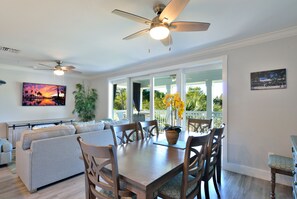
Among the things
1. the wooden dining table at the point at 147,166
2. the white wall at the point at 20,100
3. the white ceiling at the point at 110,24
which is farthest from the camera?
the white wall at the point at 20,100

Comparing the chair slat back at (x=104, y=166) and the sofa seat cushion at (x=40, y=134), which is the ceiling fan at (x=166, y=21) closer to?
the chair slat back at (x=104, y=166)

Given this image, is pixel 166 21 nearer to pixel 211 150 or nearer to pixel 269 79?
pixel 211 150

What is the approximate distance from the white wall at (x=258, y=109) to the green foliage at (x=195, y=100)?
0.82 m

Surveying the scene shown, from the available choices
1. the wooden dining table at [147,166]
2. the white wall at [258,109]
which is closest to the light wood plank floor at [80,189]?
the white wall at [258,109]

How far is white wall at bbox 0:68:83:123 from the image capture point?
4625 mm

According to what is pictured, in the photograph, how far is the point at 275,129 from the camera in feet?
8.43

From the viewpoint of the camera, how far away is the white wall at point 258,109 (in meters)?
2.46

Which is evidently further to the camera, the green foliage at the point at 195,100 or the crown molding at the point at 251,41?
the green foliage at the point at 195,100

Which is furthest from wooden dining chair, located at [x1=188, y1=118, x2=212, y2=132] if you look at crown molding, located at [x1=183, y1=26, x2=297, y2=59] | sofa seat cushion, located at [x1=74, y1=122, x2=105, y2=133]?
sofa seat cushion, located at [x1=74, y1=122, x2=105, y2=133]

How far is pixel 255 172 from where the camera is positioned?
8.92 feet

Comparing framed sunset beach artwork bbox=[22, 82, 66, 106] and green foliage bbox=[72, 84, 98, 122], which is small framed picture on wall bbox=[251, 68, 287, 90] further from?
framed sunset beach artwork bbox=[22, 82, 66, 106]

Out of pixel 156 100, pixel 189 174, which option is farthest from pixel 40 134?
pixel 156 100

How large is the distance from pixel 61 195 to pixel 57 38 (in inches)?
102

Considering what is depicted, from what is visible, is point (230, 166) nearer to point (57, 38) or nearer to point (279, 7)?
point (279, 7)
